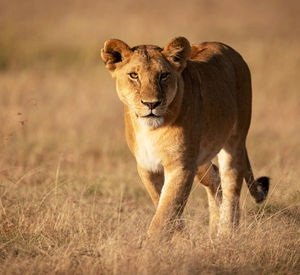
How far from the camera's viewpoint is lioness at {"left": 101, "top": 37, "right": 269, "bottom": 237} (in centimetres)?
447

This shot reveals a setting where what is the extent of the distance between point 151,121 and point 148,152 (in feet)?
0.95

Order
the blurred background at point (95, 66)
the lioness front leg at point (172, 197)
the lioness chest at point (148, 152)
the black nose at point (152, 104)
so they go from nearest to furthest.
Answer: the black nose at point (152, 104), the lioness front leg at point (172, 197), the lioness chest at point (148, 152), the blurred background at point (95, 66)

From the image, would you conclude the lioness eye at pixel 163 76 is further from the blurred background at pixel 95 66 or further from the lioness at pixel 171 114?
the blurred background at pixel 95 66

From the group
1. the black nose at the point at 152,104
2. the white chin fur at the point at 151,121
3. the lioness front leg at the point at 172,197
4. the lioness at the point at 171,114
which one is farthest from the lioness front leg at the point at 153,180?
the black nose at the point at 152,104

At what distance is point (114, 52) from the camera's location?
4.73 meters

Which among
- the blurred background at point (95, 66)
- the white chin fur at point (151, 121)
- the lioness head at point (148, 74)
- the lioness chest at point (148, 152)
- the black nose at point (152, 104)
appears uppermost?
the lioness head at point (148, 74)

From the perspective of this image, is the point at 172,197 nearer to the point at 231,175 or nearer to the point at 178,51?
the point at 178,51

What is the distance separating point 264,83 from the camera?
45.9ft

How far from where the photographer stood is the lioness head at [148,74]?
4.38m

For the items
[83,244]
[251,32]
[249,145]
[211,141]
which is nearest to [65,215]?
[83,244]

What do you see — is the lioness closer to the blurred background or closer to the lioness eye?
the lioness eye

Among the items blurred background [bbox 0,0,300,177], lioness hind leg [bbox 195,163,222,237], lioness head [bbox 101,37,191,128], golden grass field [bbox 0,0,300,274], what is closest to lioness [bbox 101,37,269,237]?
lioness head [bbox 101,37,191,128]

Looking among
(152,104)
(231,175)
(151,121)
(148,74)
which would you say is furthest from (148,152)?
(231,175)

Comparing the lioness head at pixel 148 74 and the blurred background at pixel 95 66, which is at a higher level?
the lioness head at pixel 148 74
